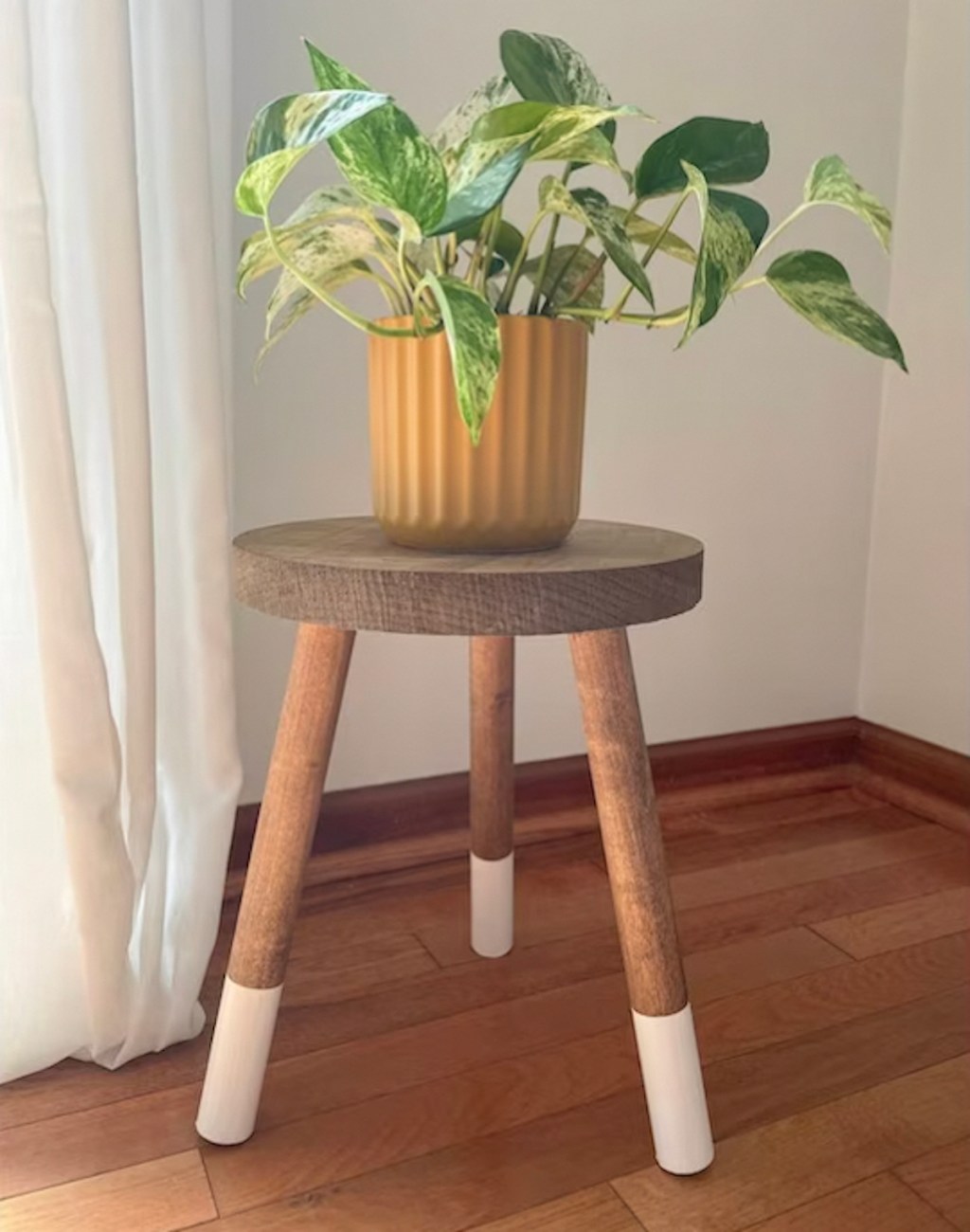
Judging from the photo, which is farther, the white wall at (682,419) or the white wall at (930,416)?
the white wall at (930,416)

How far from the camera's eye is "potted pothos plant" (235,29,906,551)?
56 cm

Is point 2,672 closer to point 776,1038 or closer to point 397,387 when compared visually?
point 397,387

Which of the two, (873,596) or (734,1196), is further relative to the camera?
(873,596)

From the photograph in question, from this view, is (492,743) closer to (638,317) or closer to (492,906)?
(492,906)

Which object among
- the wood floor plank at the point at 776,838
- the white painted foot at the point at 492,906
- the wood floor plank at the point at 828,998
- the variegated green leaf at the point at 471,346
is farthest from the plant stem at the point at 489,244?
the wood floor plank at the point at 776,838

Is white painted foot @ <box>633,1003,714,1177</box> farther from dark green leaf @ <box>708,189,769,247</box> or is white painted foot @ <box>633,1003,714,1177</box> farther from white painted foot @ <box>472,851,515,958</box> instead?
dark green leaf @ <box>708,189,769,247</box>

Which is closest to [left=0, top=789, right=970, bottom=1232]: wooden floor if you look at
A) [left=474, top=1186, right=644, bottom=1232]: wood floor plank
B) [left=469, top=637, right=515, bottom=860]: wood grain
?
[left=474, top=1186, right=644, bottom=1232]: wood floor plank

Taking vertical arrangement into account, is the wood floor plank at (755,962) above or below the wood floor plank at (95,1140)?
below

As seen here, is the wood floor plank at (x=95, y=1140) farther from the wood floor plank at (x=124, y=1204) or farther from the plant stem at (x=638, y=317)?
the plant stem at (x=638, y=317)

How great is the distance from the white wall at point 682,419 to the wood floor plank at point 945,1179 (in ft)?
2.03

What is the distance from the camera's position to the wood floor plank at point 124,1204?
25.8 inches

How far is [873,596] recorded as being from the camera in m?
1.44

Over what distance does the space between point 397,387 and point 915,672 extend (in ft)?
3.16

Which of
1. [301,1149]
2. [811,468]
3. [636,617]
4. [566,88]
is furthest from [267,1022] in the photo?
[811,468]
